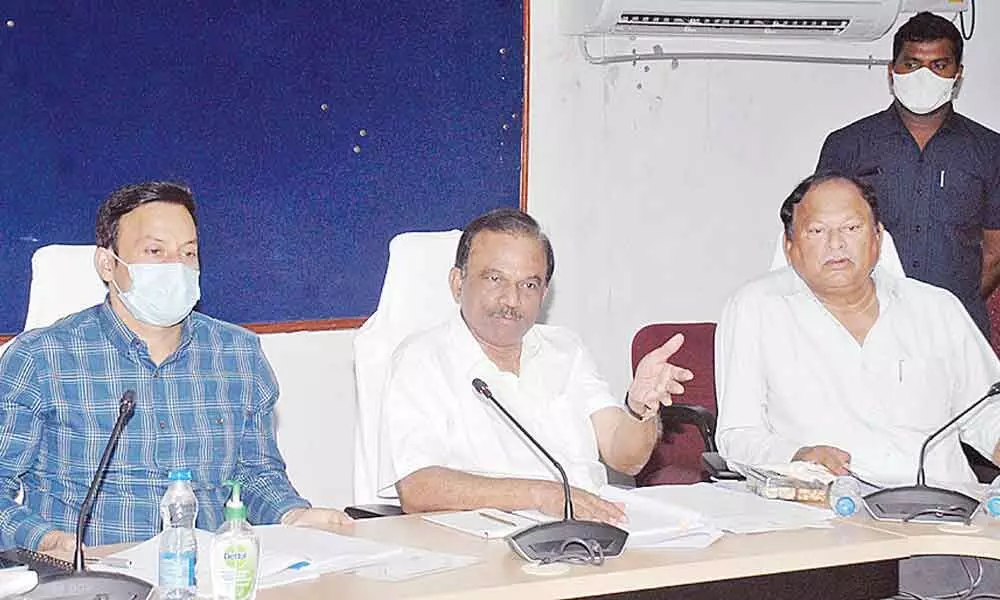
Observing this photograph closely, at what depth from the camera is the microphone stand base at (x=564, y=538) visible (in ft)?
7.60

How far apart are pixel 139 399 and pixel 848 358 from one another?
1.59 m

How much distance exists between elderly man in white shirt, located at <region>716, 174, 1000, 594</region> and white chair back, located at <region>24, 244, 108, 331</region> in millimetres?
1415

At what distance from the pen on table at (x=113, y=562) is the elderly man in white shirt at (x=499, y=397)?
2.56ft

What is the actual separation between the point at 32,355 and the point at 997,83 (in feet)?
12.4

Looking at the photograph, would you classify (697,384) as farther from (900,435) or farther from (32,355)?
(32,355)

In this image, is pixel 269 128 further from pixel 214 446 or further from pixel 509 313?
pixel 214 446

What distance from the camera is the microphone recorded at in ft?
8.75

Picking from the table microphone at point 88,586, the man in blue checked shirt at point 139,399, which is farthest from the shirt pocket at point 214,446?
the table microphone at point 88,586

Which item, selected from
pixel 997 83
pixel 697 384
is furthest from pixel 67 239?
pixel 997 83

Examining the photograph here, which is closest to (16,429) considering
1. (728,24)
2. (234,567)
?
(234,567)

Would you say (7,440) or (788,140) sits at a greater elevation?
(788,140)

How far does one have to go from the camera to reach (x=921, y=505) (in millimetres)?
2707

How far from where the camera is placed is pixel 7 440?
2660 millimetres

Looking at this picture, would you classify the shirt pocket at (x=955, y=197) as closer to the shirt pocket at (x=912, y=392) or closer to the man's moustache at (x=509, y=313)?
the shirt pocket at (x=912, y=392)
